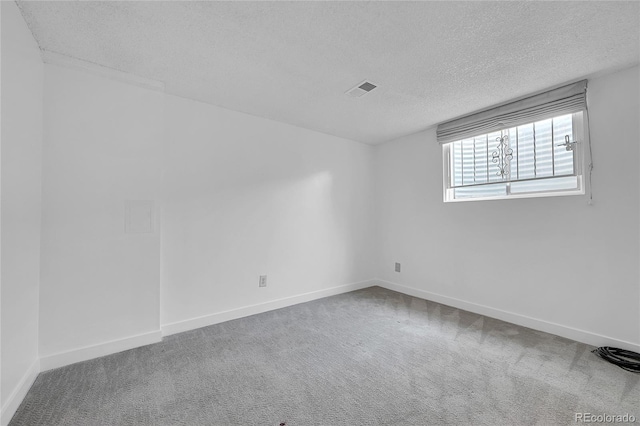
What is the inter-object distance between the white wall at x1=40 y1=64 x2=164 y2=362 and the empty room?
2 centimetres

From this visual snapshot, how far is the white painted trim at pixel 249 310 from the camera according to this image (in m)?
2.52

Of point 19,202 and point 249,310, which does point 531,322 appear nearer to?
point 249,310

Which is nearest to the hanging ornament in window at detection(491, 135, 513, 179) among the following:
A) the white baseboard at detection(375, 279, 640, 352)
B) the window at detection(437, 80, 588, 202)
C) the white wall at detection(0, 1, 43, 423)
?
the window at detection(437, 80, 588, 202)

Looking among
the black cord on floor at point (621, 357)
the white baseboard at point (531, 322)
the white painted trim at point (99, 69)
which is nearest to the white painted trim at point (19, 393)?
the white painted trim at point (99, 69)

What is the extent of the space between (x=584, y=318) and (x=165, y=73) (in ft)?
13.8

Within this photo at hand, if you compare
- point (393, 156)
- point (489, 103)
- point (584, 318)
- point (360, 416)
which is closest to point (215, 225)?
point (360, 416)

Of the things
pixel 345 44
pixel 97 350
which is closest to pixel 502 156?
pixel 345 44

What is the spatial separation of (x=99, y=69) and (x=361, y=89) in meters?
2.21

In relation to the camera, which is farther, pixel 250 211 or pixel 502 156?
pixel 250 211

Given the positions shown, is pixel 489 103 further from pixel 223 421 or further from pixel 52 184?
pixel 52 184

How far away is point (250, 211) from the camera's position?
3039 mm

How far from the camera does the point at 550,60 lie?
6.51ft

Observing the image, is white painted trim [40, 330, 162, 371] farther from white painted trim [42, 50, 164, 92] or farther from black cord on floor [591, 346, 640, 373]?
black cord on floor [591, 346, 640, 373]

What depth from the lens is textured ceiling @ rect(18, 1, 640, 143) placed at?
1534mm
